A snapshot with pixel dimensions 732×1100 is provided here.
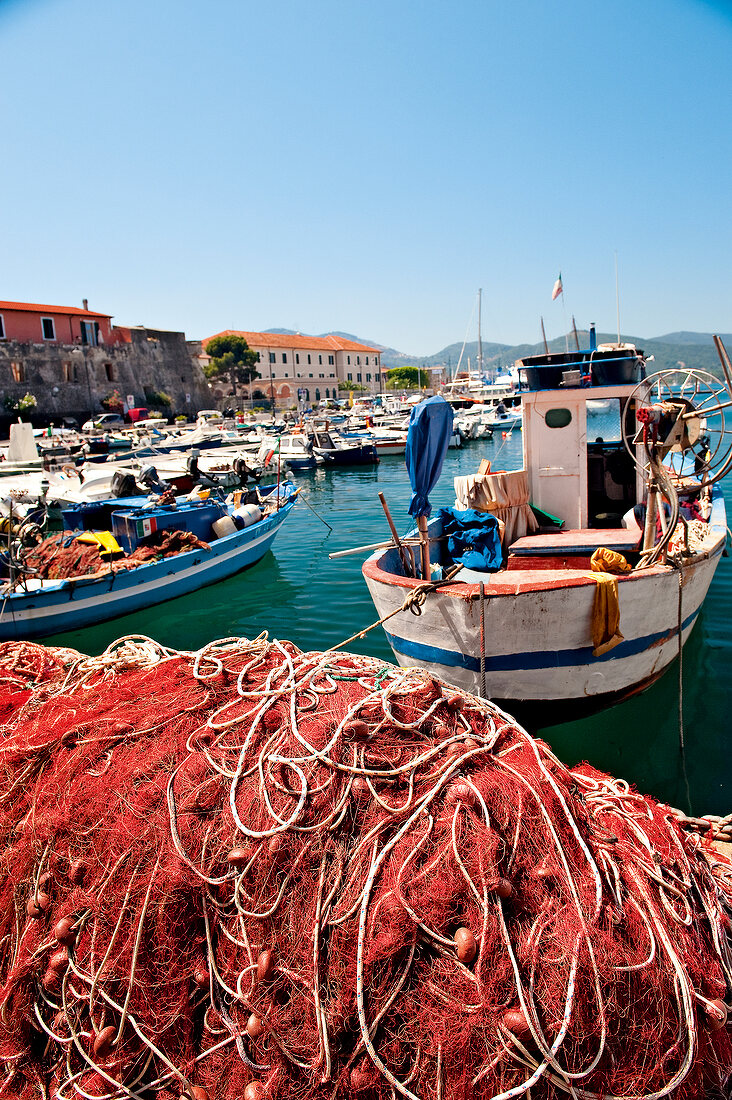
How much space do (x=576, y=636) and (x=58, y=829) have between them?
173 inches

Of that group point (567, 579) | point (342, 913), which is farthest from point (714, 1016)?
point (567, 579)

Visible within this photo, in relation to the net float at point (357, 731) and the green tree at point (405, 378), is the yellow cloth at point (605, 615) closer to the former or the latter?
the net float at point (357, 731)

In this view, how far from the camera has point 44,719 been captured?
4.21 metres

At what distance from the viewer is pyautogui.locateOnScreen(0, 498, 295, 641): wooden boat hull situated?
1127cm

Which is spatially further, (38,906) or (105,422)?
(105,422)

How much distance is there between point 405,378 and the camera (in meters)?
106

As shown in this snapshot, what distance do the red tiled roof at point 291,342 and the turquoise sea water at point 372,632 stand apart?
65.7m

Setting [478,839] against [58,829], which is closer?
[478,839]

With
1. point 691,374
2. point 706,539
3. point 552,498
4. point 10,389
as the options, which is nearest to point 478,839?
point 691,374

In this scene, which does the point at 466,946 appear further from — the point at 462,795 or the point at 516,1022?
the point at 462,795

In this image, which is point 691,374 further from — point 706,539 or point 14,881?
point 14,881

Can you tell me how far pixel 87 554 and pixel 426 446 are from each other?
27.9ft

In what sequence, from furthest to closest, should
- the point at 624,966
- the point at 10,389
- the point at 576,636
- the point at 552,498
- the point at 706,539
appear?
the point at 10,389 < the point at 552,498 < the point at 706,539 < the point at 576,636 < the point at 624,966

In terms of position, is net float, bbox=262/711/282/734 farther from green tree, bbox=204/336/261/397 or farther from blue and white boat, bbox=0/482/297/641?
green tree, bbox=204/336/261/397
